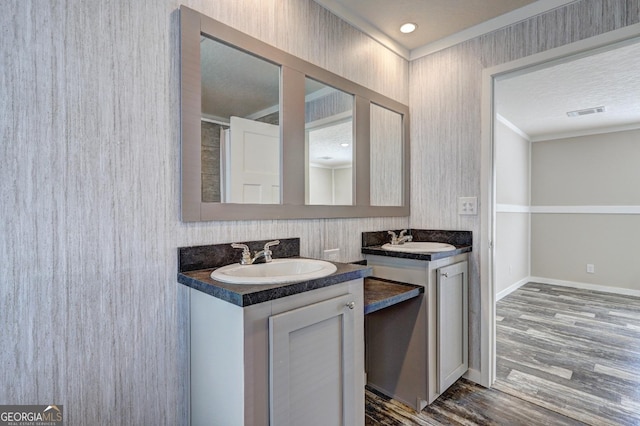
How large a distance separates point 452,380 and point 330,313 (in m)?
1.33

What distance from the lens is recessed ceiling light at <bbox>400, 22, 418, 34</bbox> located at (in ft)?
6.97

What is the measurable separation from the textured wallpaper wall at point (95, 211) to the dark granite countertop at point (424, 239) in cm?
85

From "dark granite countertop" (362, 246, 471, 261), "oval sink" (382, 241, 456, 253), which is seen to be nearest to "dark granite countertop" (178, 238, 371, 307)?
"dark granite countertop" (362, 246, 471, 261)

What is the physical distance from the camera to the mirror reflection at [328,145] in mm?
1809

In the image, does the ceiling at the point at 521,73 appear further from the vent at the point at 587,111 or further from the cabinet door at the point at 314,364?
the cabinet door at the point at 314,364

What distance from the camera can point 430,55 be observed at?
241 centimetres

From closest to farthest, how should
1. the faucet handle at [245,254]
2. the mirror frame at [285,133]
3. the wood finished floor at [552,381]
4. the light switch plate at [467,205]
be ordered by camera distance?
the mirror frame at [285,133] < the faucet handle at [245,254] < the wood finished floor at [552,381] < the light switch plate at [467,205]

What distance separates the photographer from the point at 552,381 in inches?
82.2

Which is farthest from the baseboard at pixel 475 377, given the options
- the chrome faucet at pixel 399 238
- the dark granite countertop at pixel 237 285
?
the dark granite countertop at pixel 237 285

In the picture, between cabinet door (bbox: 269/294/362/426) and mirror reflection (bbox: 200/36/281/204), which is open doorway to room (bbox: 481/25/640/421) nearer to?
cabinet door (bbox: 269/294/362/426)

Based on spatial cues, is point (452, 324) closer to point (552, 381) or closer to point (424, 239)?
point (424, 239)

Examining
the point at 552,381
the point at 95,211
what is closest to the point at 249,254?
the point at 95,211

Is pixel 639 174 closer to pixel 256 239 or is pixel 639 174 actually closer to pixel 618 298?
pixel 618 298

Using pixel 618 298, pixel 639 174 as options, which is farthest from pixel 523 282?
pixel 639 174
